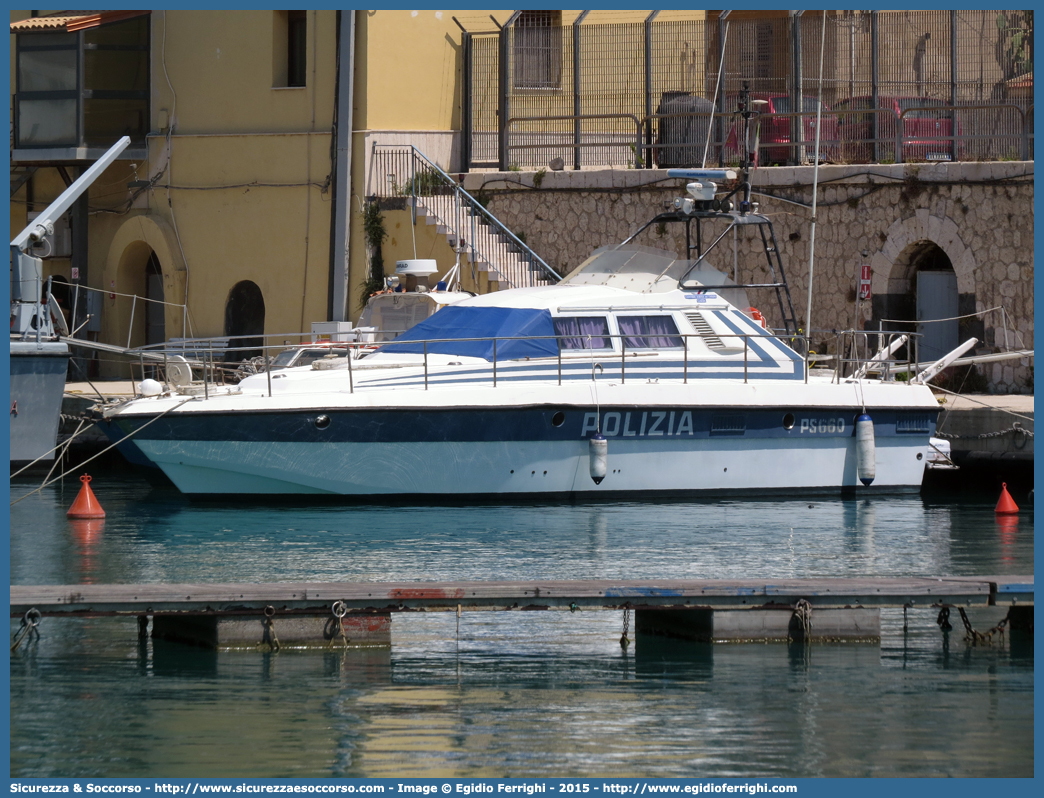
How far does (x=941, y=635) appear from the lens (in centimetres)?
991

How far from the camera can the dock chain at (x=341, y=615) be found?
932cm

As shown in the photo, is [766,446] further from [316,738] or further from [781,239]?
[316,738]

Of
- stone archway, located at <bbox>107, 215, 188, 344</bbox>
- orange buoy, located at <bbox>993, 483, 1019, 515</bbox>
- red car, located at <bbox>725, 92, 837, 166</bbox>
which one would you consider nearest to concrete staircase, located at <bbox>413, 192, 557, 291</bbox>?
red car, located at <bbox>725, 92, 837, 166</bbox>

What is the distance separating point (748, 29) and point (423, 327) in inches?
433

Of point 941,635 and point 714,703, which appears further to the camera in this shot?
point 941,635

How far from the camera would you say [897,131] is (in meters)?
21.2

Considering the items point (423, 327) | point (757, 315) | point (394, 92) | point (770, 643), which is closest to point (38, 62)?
point (394, 92)

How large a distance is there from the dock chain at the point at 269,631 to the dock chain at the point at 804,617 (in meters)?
3.50

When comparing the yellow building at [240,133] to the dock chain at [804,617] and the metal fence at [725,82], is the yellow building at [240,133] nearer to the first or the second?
the metal fence at [725,82]

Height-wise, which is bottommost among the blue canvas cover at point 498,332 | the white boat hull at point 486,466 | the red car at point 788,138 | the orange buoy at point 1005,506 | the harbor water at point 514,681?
the harbor water at point 514,681

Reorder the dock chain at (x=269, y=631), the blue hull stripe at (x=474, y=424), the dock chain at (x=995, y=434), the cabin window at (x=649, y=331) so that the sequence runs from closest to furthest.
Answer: the dock chain at (x=269, y=631) → the blue hull stripe at (x=474, y=424) → the cabin window at (x=649, y=331) → the dock chain at (x=995, y=434)

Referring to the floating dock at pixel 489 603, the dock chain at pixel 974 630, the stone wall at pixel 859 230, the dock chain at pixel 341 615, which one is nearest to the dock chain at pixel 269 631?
the floating dock at pixel 489 603

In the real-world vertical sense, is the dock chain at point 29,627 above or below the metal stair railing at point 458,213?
below

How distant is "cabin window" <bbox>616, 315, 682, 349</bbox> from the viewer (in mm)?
15250
